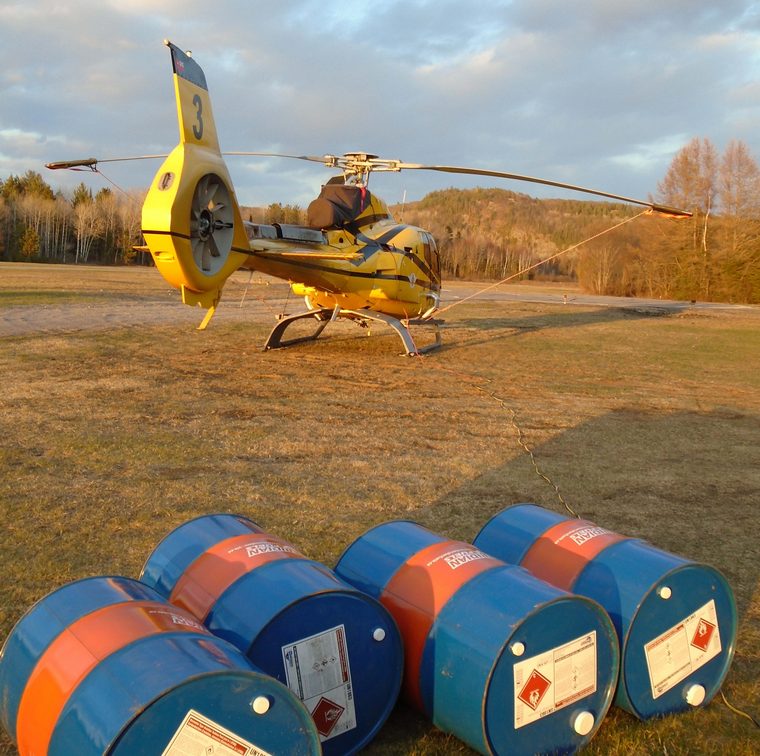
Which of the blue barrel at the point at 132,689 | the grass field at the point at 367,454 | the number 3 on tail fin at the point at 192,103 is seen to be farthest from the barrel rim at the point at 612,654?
the number 3 on tail fin at the point at 192,103

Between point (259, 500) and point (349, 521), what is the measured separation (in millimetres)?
915

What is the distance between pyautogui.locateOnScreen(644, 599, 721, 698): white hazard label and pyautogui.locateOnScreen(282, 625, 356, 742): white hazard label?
145cm

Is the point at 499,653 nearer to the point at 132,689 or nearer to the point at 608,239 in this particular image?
the point at 132,689

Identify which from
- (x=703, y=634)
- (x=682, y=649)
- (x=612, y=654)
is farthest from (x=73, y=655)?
(x=703, y=634)

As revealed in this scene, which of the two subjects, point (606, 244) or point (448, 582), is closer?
point (448, 582)

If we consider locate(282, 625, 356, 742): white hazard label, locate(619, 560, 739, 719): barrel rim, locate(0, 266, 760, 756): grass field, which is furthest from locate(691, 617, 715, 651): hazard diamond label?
locate(282, 625, 356, 742): white hazard label

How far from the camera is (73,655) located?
240 cm

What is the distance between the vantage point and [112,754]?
2.12 meters

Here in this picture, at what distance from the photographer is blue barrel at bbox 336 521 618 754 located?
2828mm

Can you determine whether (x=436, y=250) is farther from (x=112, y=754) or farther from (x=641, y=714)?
(x=112, y=754)

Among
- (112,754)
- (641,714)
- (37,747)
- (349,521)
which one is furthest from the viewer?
(349,521)

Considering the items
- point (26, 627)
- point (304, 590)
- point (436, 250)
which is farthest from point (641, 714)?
point (436, 250)

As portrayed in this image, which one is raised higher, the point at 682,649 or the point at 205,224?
the point at 205,224

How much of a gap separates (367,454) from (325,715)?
5058 millimetres
